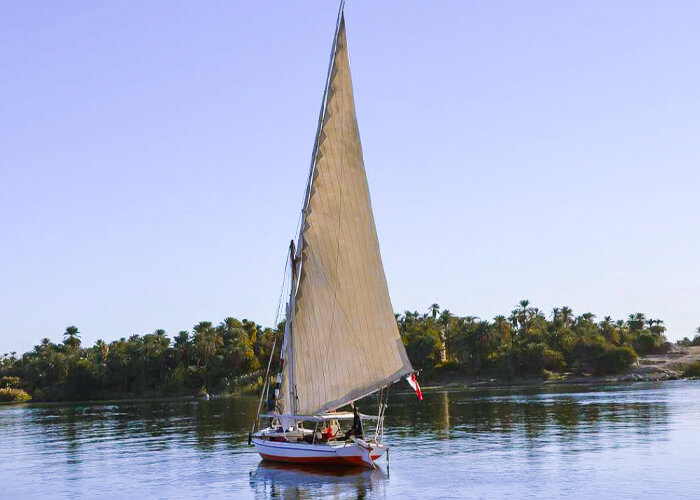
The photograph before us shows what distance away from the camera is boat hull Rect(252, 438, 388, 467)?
46188 millimetres

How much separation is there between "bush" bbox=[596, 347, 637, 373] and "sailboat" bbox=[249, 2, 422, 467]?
11196cm

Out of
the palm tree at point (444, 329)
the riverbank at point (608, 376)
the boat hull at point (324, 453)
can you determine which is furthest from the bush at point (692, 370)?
the boat hull at point (324, 453)

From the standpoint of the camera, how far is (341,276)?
46.8m

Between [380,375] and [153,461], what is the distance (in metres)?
19.2

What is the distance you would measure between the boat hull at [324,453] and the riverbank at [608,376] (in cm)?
10416

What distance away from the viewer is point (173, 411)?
11856 centimetres

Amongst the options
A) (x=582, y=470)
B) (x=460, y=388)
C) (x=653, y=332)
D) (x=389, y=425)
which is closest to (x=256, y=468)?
(x=582, y=470)

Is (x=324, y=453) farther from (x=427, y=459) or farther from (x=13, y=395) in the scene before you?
(x=13, y=395)

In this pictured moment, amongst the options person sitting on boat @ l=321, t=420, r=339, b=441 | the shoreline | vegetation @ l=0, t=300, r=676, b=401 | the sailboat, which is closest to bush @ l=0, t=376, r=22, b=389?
vegetation @ l=0, t=300, r=676, b=401

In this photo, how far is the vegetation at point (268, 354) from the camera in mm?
156250

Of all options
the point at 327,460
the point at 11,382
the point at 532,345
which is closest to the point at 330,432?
the point at 327,460

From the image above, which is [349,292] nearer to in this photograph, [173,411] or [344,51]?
[344,51]

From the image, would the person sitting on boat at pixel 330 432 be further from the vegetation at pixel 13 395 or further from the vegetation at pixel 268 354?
the vegetation at pixel 13 395

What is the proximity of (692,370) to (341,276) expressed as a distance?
400 ft
